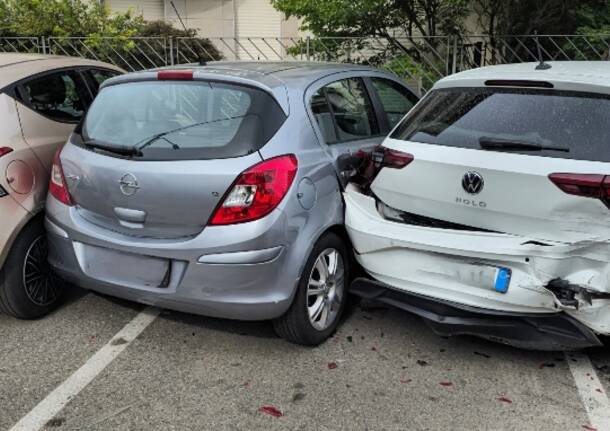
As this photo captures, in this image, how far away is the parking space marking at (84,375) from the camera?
9.33ft

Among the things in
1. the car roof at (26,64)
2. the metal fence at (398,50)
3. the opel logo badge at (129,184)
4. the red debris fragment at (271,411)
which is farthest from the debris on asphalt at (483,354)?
→ the metal fence at (398,50)

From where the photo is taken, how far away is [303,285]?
3312 millimetres

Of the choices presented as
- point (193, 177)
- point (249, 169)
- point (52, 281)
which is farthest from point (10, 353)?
point (249, 169)

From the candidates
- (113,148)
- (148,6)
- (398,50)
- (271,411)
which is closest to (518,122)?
(271,411)

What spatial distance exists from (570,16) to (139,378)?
788cm

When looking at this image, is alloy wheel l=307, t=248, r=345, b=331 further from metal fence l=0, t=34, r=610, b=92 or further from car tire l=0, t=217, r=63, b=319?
metal fence l=0, t=34, r=610, b=92

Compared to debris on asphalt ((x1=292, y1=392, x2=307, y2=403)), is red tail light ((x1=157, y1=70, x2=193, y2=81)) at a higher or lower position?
higher

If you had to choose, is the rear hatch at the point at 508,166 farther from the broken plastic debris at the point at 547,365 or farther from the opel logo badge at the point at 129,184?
the opel logo badge at the point at 129,184

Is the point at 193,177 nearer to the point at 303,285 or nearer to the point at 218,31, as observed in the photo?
the point at 303,285

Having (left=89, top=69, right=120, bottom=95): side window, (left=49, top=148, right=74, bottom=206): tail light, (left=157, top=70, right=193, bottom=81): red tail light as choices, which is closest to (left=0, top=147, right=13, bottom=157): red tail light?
(left=49, top=148, right=74, bottom=206): tail light

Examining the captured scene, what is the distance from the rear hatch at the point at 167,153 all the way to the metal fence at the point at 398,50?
538 cm

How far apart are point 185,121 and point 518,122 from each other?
1.78 metres

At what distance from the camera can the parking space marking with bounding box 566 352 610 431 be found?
284 cm

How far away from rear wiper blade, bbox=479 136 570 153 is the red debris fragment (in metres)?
1.67
